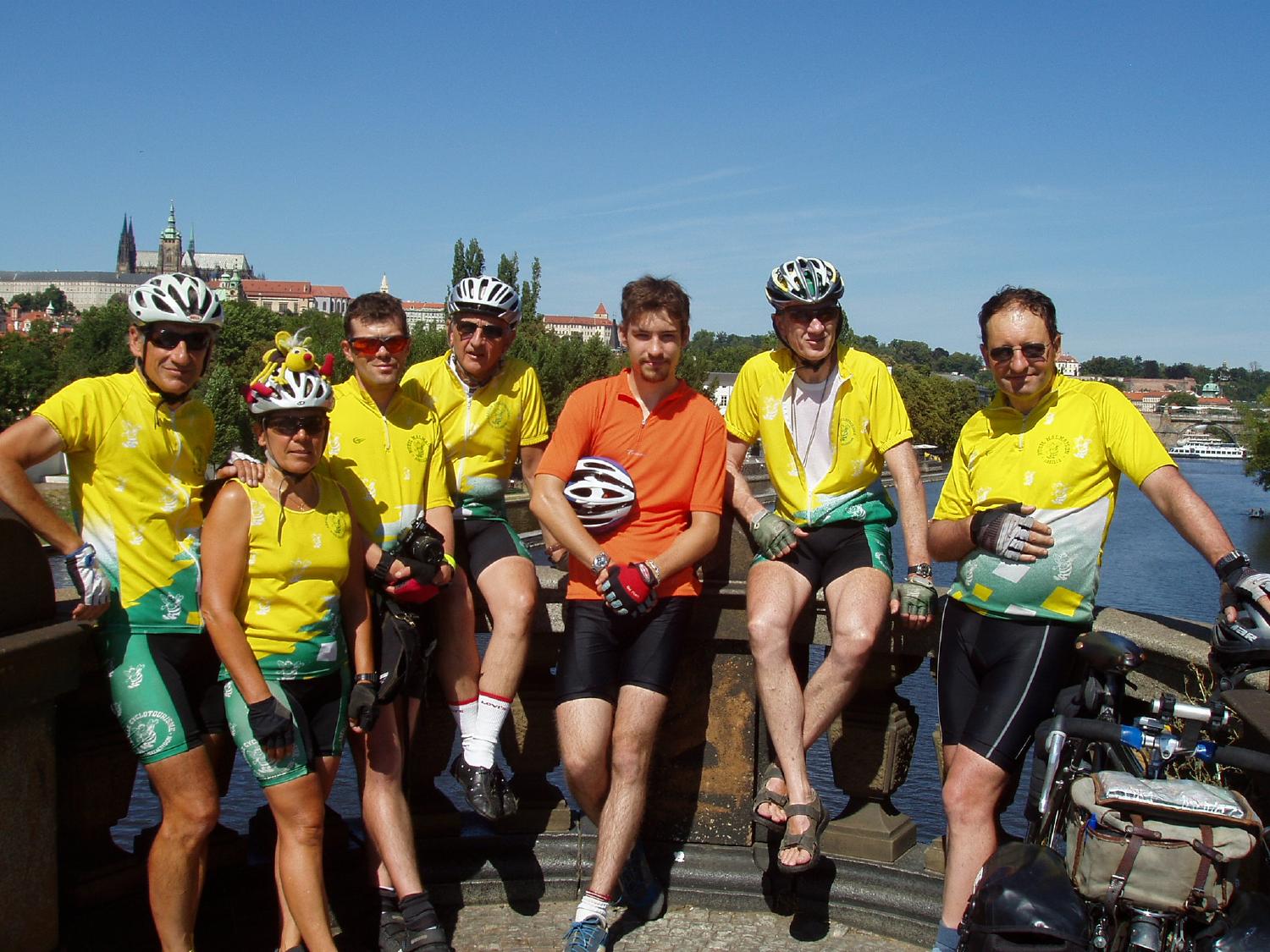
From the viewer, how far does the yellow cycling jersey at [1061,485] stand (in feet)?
12.1

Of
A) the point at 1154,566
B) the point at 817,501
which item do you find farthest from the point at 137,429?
the point at 1154,566

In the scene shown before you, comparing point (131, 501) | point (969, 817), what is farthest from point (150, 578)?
point (969, 817)

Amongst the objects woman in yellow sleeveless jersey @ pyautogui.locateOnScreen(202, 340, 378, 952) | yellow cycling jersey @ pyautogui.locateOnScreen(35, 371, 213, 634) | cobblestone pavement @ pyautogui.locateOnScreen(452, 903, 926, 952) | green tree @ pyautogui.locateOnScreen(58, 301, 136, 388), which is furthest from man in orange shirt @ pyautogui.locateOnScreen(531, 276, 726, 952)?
green tree @ pyautogui.locateOnScreen(58, 301, 136, 388)

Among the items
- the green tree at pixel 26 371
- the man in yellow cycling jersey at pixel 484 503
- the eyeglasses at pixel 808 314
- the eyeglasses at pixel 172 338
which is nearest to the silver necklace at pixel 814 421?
the eyeglasses at pixel 808 314

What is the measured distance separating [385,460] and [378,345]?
1.35 feet

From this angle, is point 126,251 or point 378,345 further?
point 126,251

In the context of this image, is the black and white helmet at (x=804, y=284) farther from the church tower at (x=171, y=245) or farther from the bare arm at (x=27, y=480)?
the church tower at (x=171, y=245)

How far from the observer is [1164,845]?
2.70m

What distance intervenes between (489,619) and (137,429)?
4.56ft

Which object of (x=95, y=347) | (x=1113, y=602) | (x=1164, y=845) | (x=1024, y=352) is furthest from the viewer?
(x=95, y=347)

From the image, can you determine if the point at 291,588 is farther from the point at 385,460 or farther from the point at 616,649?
the point at 616,649

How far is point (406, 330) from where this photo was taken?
4.15 m

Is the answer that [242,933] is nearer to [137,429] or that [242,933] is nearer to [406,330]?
[137,429]

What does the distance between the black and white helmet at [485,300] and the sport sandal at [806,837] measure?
6.39ft
